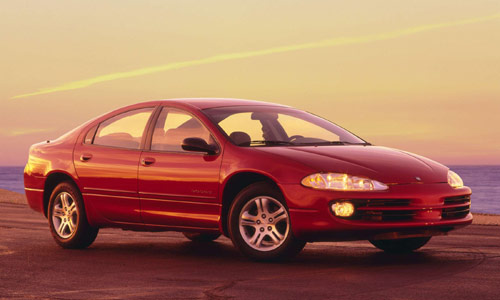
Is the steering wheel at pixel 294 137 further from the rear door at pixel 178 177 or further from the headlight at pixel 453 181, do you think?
the headlight at pixel 453 181

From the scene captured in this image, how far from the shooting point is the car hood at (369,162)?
817 cm

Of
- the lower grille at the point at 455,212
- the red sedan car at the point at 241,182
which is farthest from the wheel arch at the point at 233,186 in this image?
the lower grille at the point at 455,212

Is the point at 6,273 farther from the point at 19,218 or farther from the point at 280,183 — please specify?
the point at 19,218

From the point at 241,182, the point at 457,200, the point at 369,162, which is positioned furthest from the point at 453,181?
the point at 241,182

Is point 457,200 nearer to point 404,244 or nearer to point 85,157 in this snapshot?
point 404,244

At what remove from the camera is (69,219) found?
1032 centimetres

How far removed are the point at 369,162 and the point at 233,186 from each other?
1369mm

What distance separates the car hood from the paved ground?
84cm

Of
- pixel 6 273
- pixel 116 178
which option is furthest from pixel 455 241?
pixel 6 273

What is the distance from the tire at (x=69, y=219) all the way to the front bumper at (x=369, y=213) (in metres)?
2.98

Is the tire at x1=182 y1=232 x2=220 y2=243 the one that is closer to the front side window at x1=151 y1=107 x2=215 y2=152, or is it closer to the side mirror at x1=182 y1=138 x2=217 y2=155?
the front side window at x1=151 y1=107 x2=215 y2=152

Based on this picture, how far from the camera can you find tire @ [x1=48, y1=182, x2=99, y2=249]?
1014 centimetres

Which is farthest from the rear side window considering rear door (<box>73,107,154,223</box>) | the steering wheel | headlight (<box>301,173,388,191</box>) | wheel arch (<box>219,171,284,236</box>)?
headlight (<box>301,173,388,191</box>)

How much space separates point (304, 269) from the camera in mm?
7930
